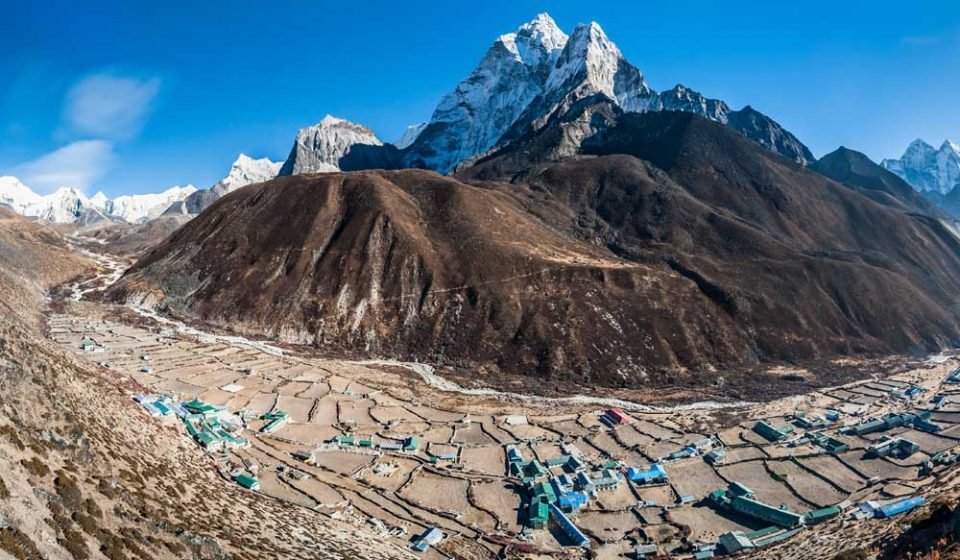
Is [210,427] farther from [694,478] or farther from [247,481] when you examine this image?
[694,478]

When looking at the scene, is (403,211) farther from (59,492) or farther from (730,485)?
(59,492)

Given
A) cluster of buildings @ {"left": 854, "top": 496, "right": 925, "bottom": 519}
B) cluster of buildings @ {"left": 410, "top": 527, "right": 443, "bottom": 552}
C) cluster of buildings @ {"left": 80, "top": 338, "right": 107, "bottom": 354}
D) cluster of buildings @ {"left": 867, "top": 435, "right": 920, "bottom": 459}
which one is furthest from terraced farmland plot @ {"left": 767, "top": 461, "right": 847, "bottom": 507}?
cluster of buildings @ {"left": 80, "top": 338, "right": 107, "bottom": 354}

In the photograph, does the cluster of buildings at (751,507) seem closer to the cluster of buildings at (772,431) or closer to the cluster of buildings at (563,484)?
the cluster of buildings at (563,484)

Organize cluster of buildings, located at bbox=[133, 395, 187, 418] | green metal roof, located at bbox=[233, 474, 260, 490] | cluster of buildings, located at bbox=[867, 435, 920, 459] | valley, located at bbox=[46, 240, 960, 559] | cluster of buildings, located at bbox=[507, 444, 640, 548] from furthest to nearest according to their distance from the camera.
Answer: cluster of buildings, located at bbox=[867, 435, 920, 459], cluster of buildings, located at bbox=[133, 395, 187, 418], cluster of buildings, located at bbox=[507, 444, 640, 548], valley, located at bbox=[46, 240, 960, 559], green metal roof, located at bbox=[233, 474, 260, 490]

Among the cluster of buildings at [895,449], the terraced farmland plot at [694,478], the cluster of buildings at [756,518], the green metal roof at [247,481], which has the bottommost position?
the cluster of buildings at [756,518]

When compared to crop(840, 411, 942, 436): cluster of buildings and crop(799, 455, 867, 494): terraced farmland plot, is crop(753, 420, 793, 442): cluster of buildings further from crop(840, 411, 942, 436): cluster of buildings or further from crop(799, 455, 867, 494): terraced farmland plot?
crop(840, 411, 942, 436): cluster of buildings

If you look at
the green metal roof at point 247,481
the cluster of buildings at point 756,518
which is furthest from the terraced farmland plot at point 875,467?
the green metal roof at point 247,481

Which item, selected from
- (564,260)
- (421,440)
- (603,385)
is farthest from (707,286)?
(421,440)

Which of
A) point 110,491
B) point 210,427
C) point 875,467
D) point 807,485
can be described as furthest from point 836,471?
point 210,427
